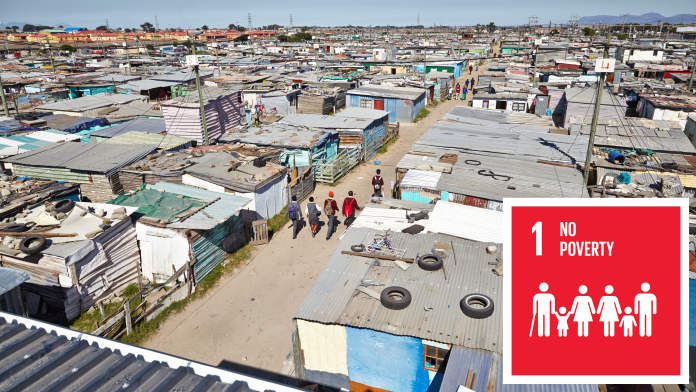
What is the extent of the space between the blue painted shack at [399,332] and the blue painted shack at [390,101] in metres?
26.1

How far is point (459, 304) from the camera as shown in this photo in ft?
25.5

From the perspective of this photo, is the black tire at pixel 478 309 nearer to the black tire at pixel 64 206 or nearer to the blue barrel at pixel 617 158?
the black tire at pixel 64 206

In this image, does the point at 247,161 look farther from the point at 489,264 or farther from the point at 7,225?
the point at 489,264

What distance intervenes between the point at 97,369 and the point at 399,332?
4.55m

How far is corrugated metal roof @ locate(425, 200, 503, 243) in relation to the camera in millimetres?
10422

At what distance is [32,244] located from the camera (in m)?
10.2

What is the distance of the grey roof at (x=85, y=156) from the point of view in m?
16.2

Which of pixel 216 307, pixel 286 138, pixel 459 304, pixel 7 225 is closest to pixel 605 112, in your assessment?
pixel 286 138

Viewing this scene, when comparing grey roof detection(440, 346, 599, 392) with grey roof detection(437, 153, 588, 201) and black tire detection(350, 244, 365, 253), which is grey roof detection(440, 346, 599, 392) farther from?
grey roof detection(437, 153, 588, 201)

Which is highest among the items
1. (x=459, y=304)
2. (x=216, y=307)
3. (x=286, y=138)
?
(x=286, y=138)

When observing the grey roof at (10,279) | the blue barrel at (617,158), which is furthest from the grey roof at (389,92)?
the grey roof at (10,279)

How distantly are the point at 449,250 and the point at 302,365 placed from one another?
4.16 metres

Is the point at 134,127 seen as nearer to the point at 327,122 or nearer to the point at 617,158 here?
the point at 327,122

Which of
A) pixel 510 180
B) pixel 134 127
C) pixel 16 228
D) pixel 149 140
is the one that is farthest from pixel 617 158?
pixel 134 127
